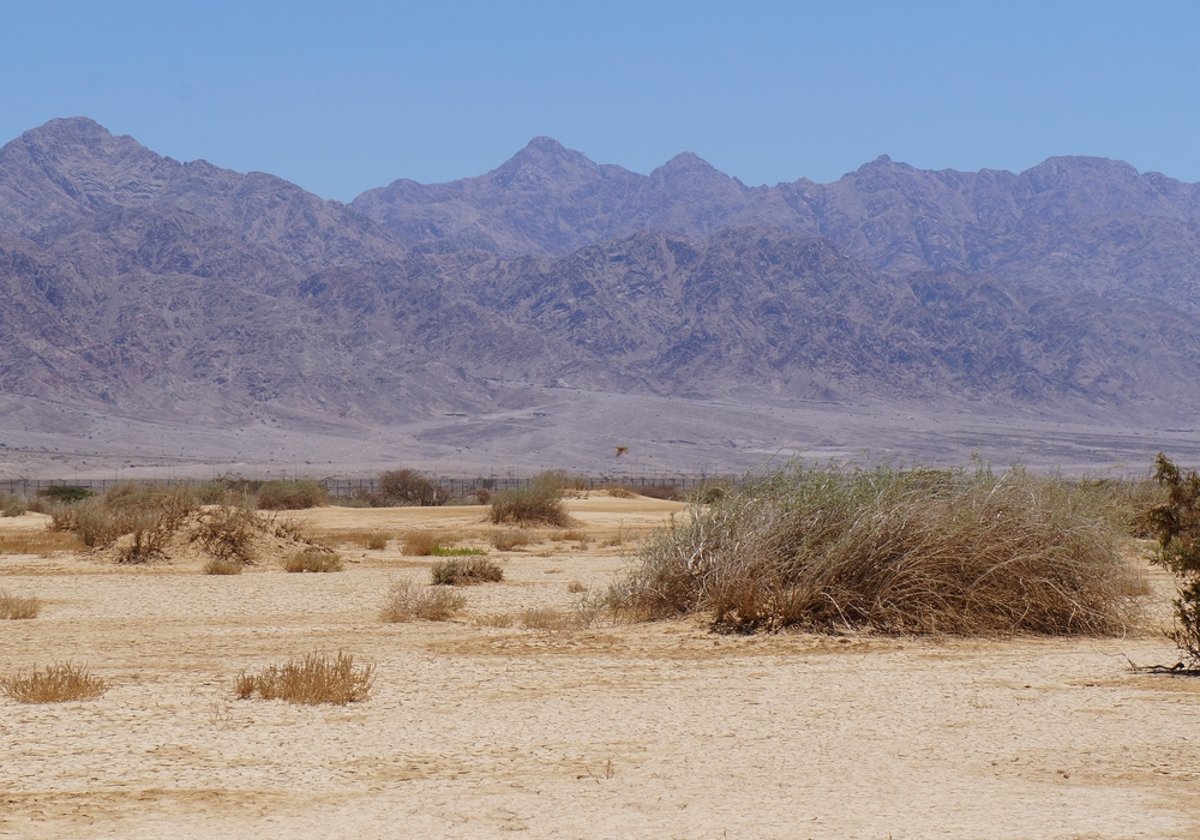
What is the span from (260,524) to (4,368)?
102375mm

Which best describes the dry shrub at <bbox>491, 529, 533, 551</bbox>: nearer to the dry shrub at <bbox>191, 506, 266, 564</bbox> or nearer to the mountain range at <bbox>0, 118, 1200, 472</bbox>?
the dry shrub at <bbox>191, 506, 266, 564</bbox>

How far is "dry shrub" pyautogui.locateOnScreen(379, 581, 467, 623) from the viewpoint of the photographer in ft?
61.4

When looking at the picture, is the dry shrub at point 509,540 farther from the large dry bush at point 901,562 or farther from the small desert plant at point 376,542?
the large dry bush at point 901,562

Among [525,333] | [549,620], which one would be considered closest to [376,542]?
[549,620]

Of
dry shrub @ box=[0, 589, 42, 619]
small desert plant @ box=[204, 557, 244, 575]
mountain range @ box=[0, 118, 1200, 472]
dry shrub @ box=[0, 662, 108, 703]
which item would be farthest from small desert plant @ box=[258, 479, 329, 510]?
mountain range @ box=[0, 118, 1200, 472]

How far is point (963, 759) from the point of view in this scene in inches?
410

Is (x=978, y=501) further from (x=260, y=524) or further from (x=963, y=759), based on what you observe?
(x=260, y=524)

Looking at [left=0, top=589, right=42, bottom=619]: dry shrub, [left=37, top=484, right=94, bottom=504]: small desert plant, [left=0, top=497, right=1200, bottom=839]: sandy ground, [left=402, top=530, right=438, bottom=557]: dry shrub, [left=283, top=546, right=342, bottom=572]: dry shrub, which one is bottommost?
[left=37, top=484, right=94, bottom=504]: small desert plant

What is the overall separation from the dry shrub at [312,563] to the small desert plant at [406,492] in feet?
106

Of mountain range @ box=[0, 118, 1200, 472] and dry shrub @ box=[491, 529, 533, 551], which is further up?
mountain range @ box=[0, 118, 1200, 472]

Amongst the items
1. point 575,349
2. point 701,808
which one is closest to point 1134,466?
point 575,349

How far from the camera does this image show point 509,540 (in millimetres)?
36906

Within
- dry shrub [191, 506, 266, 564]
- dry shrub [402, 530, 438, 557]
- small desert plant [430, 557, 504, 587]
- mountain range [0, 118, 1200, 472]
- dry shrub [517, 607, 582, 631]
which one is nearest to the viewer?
dry shrub [517, 607, 582, 631]

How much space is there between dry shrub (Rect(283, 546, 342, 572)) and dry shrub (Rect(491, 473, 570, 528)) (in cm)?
1757
